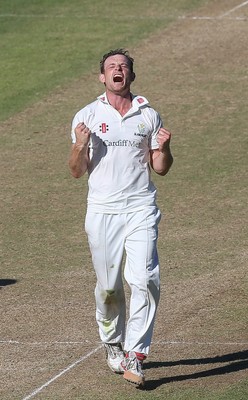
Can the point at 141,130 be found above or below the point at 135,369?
above

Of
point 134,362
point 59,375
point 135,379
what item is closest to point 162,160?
point 134,362

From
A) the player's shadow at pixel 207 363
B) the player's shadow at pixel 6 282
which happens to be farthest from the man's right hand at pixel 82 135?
the player's shadow at pixel 6 282

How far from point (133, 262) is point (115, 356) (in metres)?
0.96

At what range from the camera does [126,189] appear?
10383 millimetres

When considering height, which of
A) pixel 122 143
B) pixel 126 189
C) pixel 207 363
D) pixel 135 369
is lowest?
pixel 207 363

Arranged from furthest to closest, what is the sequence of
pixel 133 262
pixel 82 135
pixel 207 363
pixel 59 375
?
pixel 207 363, pixel 59 375, pixel 133 262, pixel 82 135

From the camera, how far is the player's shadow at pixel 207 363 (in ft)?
34.7

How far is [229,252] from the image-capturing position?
14352mm

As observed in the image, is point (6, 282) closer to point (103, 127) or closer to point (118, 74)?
point (103, 127)

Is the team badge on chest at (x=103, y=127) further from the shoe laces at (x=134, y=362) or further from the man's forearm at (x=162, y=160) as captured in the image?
the shoe laces at (x=134, y=362)

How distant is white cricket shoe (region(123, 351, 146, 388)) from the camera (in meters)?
10.3

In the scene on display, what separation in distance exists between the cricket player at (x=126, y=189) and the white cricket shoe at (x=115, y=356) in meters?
0.17

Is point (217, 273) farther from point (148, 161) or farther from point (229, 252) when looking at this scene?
point (148, 161)

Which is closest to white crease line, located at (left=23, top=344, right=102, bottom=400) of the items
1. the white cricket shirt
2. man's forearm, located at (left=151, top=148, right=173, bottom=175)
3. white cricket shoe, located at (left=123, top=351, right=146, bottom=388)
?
white cricket shoe, located at (left=123, top=351, right=146, bottom=388)
